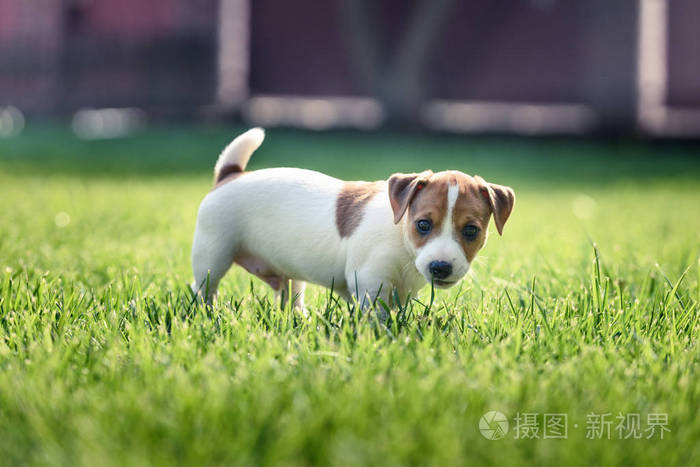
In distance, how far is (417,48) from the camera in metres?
14.3

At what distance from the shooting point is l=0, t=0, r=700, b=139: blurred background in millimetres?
14711

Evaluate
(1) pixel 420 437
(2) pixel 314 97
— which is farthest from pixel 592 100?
(1) pixel 420 437

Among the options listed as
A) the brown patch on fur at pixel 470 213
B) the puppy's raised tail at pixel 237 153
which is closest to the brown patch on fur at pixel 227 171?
the puppy's raised tail at pixel 237 153

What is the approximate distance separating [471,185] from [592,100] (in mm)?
13021

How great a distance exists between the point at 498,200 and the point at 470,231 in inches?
8.6

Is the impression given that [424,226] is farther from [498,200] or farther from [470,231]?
[498,200]

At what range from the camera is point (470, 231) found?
10.4 ft

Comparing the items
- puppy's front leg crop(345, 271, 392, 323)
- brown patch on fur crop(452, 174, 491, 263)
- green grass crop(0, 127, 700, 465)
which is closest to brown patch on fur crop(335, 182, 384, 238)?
puppy's front leg crop(345, 271, 392, 323)

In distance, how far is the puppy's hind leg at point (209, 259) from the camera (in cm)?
358

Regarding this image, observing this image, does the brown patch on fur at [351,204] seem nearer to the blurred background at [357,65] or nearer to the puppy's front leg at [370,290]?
the puppy's front leg at [370,290]

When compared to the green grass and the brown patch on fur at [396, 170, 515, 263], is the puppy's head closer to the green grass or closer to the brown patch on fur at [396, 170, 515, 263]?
the brown patch on fur at [396, 170, 515, 263]

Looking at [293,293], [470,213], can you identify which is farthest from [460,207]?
[293,293]

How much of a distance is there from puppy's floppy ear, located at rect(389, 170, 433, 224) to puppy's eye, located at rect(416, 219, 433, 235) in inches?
3.0

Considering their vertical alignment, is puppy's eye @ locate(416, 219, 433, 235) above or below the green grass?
above
